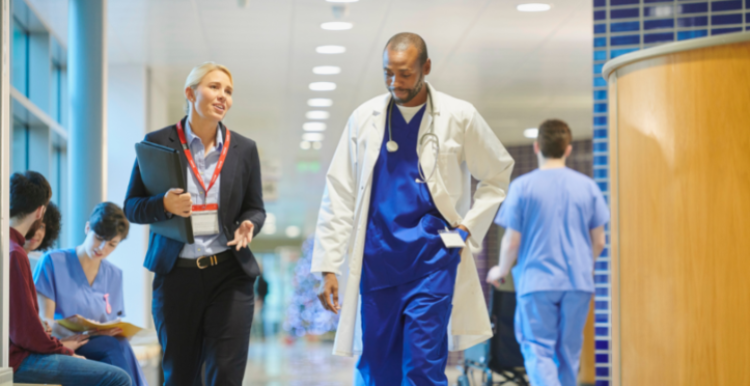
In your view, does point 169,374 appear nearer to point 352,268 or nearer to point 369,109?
point 352,268

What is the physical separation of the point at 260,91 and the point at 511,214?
501 centimetres

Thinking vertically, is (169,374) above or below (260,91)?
below

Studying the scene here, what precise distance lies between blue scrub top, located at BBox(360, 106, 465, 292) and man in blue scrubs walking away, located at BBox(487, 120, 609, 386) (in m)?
1.95

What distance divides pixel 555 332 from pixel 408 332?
2113 mm

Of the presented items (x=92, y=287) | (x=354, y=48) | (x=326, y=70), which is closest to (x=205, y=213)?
(x=92, y=287)

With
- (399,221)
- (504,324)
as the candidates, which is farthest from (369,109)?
(504,324)

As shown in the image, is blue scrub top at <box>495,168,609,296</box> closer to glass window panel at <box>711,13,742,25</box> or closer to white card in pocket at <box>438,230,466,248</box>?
glass window panel at <box>711,13,742,25</box>

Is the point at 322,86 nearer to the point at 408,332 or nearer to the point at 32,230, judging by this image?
the point at 32,230

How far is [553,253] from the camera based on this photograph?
4633 mm

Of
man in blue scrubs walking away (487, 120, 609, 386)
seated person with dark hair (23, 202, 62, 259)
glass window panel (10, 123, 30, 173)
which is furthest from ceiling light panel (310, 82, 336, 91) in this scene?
seated person with dark hair (23, 202, 62, 259)

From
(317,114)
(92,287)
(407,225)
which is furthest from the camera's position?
(317,114)

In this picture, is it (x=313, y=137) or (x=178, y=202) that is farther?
(x=313, y=137)

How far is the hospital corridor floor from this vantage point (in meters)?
6.99

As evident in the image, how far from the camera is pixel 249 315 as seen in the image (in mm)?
2943
